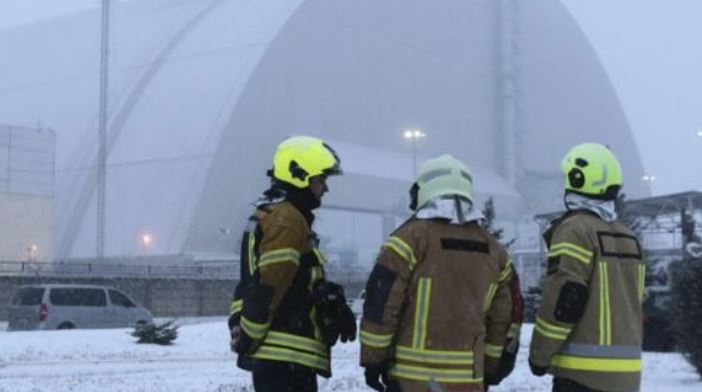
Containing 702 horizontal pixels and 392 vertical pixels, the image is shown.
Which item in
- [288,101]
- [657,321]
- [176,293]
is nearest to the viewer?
[657,321]

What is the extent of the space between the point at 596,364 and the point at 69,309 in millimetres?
22890

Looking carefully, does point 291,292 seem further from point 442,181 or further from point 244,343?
point 442,181

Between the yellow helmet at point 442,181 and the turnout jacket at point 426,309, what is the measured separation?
176mm

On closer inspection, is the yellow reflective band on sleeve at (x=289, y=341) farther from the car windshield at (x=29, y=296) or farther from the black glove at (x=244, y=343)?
the car windshield at (x=29, y=296)

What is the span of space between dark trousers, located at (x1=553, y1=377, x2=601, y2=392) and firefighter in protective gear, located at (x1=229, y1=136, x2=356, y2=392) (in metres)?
1.26

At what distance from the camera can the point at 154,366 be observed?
15742 mm

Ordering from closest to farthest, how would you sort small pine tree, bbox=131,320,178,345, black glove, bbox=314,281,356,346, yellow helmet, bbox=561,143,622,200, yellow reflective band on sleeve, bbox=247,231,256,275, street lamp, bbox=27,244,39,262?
black glove, bbox=314,281,356,346, yellow reflective band on sleeve, bbox=247,231,256,275, yellow helmet, bbox=561,143,622,200, small pine tree, bbox=131,320,178,345, street lamp, bbox=27,244,39,262

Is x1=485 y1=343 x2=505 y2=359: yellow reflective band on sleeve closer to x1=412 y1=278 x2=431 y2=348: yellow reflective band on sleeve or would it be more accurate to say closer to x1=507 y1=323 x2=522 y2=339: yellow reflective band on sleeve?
x1=507 y1=323 x2=522 y2=339: yellow reflective band on sleeve

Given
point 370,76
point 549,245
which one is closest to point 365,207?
point 370,76

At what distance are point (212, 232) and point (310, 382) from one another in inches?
1649

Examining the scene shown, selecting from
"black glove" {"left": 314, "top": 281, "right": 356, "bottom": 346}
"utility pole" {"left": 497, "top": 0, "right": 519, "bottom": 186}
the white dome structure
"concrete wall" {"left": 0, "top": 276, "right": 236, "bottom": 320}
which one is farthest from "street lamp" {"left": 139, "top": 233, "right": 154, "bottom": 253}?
"black glove" {"left": 314, "top": 281, "right": 356, "bottom": 346}

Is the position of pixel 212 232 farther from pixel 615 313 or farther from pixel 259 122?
pixel 615 313

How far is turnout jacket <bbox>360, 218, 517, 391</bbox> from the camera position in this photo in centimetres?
496

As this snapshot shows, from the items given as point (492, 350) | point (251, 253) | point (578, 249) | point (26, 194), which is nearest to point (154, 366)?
point (251, 253)
